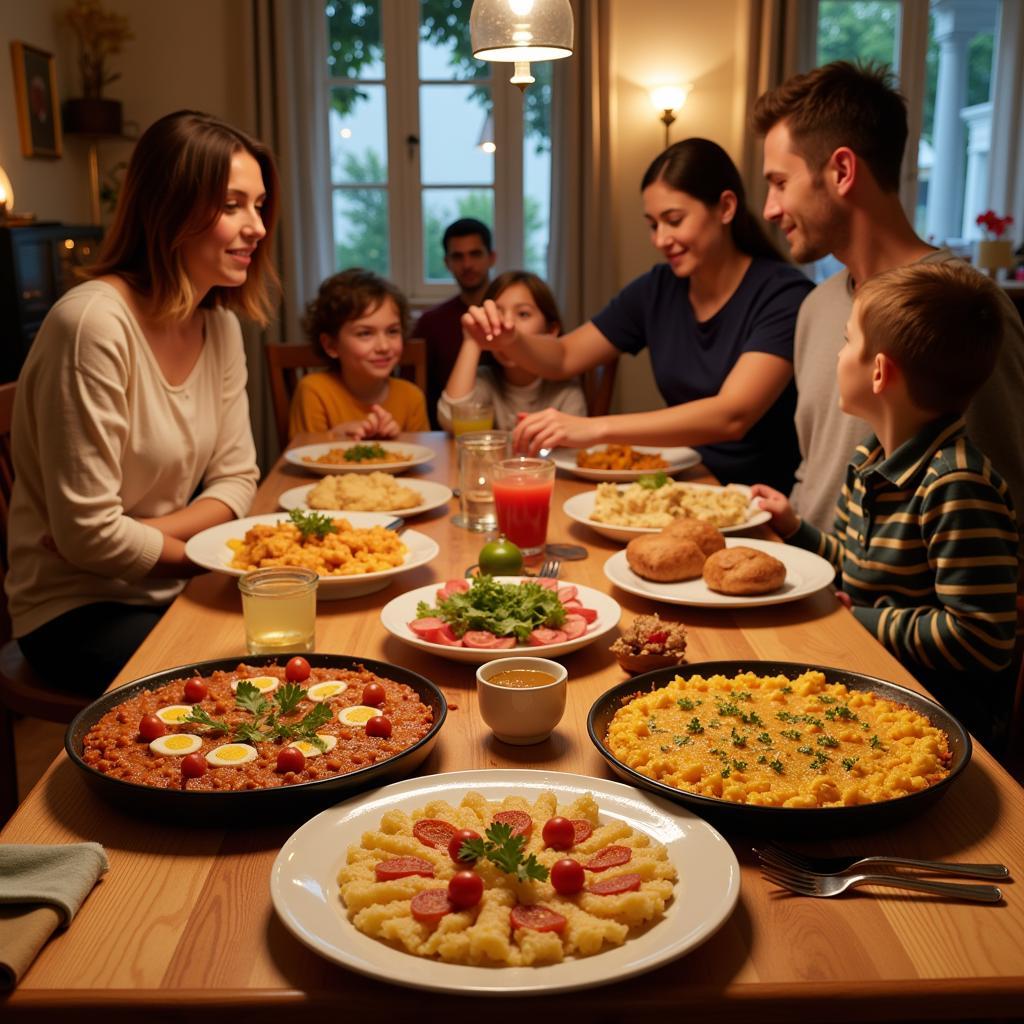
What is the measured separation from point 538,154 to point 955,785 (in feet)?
17.5

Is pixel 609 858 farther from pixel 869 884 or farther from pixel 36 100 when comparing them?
pixel 36 100

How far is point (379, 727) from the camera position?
→ 3.76 feet

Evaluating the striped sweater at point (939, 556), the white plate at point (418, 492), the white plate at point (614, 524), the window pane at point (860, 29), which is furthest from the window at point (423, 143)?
the striped sweater at point (939, 556)

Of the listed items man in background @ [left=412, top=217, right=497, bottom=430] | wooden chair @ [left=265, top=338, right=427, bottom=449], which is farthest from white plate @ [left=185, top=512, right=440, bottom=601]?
man in background @ [left=412, top=217, right=497, bottom=430]

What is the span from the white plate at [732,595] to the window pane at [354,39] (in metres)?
4.72

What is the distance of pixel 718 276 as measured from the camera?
3076 millimetres

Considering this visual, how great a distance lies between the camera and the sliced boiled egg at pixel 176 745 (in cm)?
111

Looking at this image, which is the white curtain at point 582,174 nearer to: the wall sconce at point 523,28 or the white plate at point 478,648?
the wall sconce at point 523,28

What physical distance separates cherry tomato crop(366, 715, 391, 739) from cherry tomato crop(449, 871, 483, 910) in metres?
0.31

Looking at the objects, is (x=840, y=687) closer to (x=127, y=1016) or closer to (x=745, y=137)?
(x=127, y=1016)

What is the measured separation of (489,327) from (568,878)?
226 cm

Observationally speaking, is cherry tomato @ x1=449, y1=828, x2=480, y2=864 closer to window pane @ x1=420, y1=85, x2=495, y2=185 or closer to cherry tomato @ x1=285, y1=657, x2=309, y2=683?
cherry tomato @ x1=285, y1=657, x2=309, y2=683

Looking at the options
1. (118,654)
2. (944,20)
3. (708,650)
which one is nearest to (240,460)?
(118,654)

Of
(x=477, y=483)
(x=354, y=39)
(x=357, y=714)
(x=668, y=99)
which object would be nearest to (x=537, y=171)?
(x=668, y=99)
